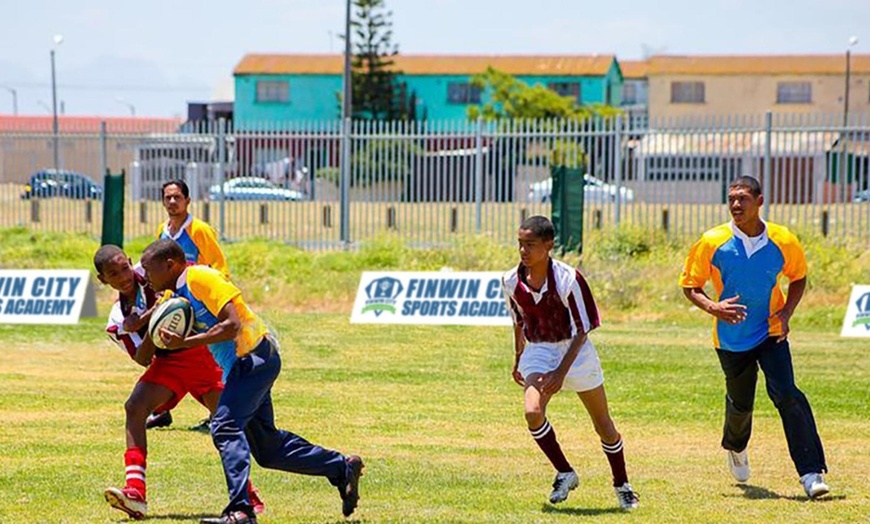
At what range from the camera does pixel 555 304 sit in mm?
9188

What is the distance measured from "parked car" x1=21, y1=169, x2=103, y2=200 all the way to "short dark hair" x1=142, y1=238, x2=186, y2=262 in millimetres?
23589

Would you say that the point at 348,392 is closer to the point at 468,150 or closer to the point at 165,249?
the point at 165,249

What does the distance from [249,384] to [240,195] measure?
22525mm

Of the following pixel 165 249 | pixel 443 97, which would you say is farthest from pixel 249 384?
pixel 443 97

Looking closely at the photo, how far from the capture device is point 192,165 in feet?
103

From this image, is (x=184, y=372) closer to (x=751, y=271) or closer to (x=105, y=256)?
(x=105, y=256)

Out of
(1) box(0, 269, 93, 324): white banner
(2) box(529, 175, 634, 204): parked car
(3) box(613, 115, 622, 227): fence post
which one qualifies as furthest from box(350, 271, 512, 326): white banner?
(3) box(613, 115, 622, 227): fence post

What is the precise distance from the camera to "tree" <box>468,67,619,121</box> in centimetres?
7269

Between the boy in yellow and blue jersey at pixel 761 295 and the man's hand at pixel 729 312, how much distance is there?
0.05ft

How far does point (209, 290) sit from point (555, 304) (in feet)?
6.25

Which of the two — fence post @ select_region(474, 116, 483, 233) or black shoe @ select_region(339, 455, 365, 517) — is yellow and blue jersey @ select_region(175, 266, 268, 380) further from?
fence post @ select_region(474, 116, 483, 233)

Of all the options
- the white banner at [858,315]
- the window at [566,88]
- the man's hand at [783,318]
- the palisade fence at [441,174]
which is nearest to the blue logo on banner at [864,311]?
the white banner at [858,315]

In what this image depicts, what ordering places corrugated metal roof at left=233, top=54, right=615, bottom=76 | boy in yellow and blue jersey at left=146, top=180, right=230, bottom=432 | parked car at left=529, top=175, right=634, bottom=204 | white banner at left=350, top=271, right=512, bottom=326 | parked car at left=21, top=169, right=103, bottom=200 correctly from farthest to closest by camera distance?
corrugated metal roof at left=233, top=54, right=615, bottom=76
parked car at left=21, top=169, right=103, bottom=200
parked car at left=529, top=175, right=634, bottom=204
white banner at left=350, top=271, right=512, bottom=326
boy in yellow and blue jersey at left=146, top=180, right=230, bottom=432

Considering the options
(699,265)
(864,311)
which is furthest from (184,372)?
(864,311)
